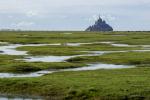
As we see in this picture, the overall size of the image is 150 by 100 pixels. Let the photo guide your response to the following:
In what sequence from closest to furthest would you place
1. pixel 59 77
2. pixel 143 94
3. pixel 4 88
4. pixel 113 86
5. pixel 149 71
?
pixel 143 94 → pixel 113 86 → pixel 4 88 → pixel 59 77 → pixel 149 71

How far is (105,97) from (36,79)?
8942 mm

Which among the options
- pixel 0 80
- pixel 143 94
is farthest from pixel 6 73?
pixel 143 94

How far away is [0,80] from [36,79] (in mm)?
3239

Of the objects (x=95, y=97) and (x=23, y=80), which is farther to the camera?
(x=23, y=80)

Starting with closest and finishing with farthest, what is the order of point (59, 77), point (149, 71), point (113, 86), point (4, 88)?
point (113, 86) < point (4, 88) < point (59, 77) < point (149, 71)

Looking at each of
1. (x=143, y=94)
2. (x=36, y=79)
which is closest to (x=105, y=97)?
(x=143, y=94)

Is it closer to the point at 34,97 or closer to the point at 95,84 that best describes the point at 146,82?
the point at 95,84

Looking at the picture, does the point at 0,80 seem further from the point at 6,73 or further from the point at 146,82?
the point at 146,82

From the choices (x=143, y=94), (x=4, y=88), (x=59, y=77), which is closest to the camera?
(x=143, y=94)

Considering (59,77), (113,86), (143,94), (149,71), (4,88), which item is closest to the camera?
(143,94)

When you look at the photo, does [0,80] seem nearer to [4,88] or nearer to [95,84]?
[4,88]

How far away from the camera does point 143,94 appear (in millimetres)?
29641

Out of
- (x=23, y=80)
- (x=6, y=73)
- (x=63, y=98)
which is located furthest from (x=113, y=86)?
(x=6, y=73)

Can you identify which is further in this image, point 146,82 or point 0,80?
point 0,80
